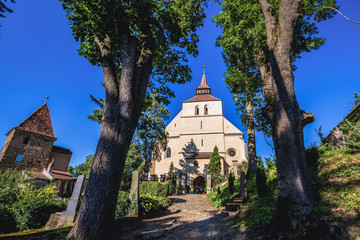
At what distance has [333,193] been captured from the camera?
181 inches

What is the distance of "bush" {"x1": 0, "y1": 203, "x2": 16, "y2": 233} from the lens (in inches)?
250

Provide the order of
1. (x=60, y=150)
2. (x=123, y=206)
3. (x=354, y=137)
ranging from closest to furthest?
1. (x=354, y=137)
2. (x=123, y=206)
3. (x=60, y=150)

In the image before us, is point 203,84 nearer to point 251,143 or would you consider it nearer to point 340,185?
point 251,143

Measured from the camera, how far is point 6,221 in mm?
6457

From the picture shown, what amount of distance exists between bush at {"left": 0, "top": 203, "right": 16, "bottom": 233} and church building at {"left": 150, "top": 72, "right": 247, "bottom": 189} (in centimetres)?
1906

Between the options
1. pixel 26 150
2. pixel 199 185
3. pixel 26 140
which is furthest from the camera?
pixel 199 185

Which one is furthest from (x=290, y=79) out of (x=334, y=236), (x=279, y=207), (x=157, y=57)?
(x=157, y=57)

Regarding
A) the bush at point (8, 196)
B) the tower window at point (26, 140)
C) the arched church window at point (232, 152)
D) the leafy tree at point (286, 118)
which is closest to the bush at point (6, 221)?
the bush at point (8, 196)

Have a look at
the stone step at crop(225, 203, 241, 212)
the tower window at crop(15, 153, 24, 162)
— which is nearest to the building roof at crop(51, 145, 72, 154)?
the tower window at crop(15, 153, 24, 162)

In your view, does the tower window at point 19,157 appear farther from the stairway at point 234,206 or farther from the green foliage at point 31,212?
the stairway at point 234,206

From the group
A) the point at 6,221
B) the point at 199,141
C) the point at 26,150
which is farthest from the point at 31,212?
the point at 199,141

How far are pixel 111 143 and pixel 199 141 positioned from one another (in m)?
26.1

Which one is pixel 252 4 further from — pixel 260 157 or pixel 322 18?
pixel 260 157

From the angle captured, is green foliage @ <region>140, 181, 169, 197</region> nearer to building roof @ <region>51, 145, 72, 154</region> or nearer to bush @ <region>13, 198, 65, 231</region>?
bush @ <region>13, 198, 65, 231</region>
